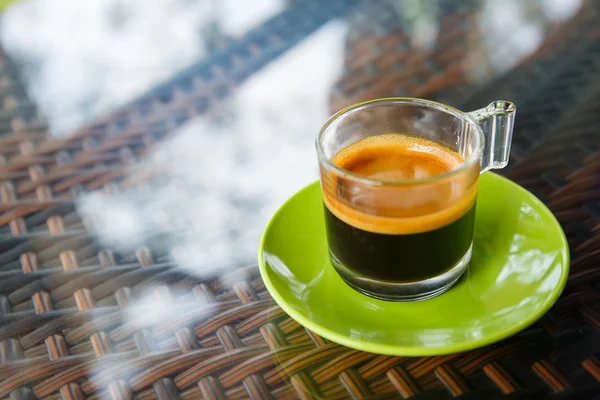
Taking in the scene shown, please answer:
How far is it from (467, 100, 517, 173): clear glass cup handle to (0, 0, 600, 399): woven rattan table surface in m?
0.15

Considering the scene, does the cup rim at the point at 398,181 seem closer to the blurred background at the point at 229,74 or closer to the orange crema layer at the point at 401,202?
the orange crema layer at the point at 401,202

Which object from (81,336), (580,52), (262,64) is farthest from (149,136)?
(580,52)

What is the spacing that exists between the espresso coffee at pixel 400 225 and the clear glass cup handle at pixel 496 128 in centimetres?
6

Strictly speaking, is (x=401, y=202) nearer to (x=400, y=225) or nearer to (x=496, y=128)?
(x=400, y=225)

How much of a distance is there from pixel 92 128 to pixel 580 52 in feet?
2.80

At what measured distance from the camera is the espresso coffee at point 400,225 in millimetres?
623

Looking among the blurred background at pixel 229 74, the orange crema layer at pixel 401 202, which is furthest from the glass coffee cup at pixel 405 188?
the blurred background at pixel 229 74

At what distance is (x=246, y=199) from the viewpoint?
87 cm

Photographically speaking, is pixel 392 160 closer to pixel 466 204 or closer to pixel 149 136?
pixel 466 204

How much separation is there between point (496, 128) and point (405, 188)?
0.16 meters

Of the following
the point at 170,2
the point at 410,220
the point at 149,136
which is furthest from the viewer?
the point at 170,2

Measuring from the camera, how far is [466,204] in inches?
26.0

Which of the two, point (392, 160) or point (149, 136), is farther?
point (149, 136)

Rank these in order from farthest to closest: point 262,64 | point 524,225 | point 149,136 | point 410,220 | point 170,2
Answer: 1. point 170,2
2. point 262,64
3. point 149,136
4. point 524,225
5. point 410,220
